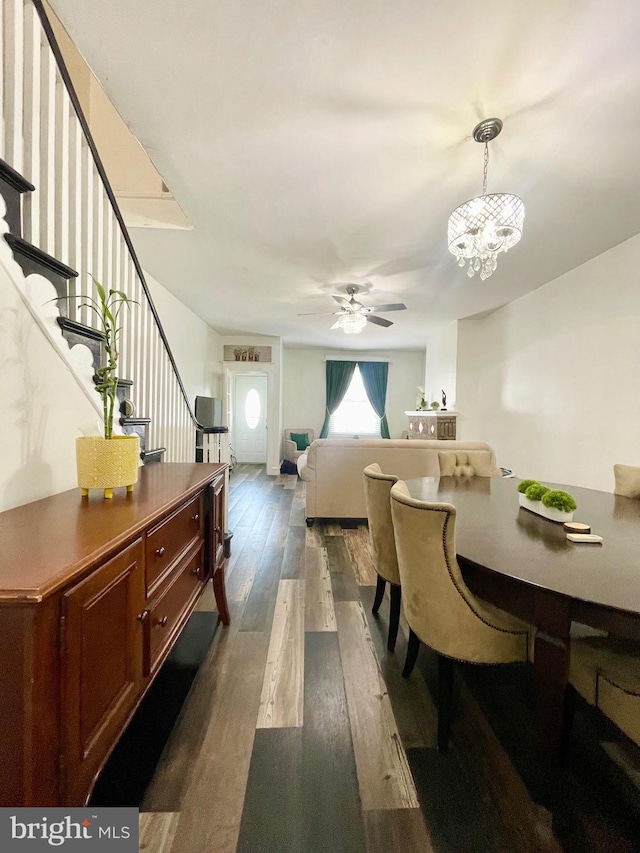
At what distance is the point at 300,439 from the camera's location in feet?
24.6

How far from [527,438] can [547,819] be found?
4.11 metres

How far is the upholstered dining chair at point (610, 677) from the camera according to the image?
0.95 meters

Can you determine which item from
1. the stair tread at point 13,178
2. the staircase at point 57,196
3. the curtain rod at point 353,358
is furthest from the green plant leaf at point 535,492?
the curtain rod at point 353,358

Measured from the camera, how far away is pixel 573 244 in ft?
10.4

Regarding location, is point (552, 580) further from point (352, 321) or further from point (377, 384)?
point (377, 384)

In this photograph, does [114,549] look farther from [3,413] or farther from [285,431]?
[285,431]

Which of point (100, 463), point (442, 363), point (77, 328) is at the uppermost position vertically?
point (442, 363)

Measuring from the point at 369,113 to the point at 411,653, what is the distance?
105 inches

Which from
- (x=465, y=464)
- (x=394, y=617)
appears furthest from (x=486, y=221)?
(x=394, y=617)

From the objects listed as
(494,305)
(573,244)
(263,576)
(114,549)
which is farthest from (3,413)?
(494,305)

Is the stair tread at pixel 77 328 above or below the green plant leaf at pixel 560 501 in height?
above

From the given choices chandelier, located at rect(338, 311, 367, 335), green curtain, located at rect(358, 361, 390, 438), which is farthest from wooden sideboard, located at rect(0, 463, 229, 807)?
green curtain, located at rect(358, 361, 390, 438)

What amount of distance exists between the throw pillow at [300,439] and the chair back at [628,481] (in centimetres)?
573

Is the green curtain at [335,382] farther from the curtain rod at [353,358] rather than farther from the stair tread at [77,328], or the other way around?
the stair tread at [77,328]
